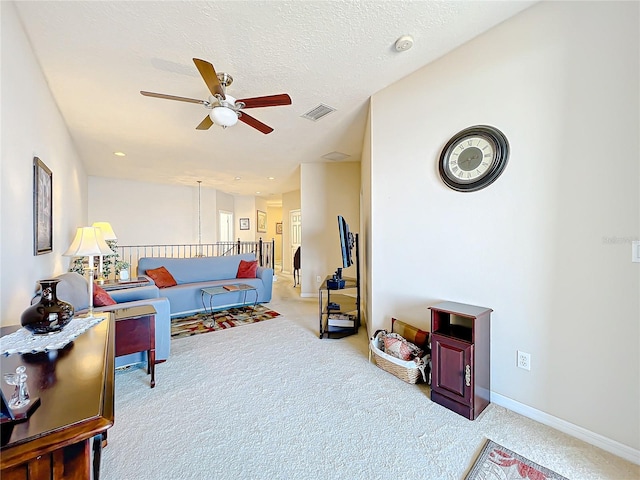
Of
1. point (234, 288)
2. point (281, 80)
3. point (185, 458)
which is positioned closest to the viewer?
point (185, 458)

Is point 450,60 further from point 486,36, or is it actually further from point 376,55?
point 376,55

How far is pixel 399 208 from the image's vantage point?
8.55 feet

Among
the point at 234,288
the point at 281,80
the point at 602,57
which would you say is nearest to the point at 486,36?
the point at 602,57

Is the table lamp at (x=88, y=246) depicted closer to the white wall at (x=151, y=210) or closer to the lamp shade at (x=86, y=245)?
the lamp shade at (x=86, y=245)

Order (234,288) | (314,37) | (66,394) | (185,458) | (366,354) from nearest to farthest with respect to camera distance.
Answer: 1. (66,394)
2. (185,458)
3. (314,37)
4. (366,354)
5. (234,288)

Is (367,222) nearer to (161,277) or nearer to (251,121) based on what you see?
(251,121)

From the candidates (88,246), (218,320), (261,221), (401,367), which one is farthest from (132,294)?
(261,221)

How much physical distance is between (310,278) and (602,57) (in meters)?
4.73

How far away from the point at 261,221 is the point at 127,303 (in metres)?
7.40

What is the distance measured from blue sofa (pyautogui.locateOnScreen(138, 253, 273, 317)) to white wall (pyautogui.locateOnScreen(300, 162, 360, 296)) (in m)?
1.05

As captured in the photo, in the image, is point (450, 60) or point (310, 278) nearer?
point (450, 60)

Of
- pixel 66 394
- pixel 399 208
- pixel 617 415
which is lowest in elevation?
pixel 617 415

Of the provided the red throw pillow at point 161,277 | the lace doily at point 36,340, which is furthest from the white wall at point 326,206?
the lace doily at point 36,340

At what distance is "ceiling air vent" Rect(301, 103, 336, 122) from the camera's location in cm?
309
